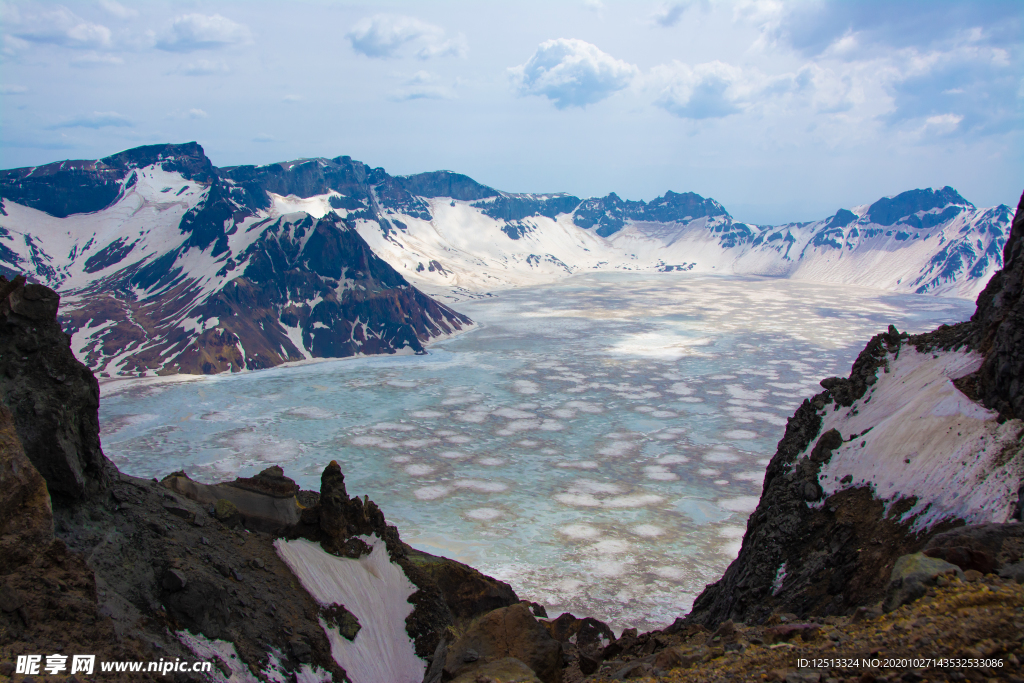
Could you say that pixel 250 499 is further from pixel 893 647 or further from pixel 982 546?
pixel 982 546

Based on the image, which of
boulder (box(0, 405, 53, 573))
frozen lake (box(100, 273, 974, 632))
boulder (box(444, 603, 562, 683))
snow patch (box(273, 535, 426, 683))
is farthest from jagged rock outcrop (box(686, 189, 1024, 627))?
boulder (box(0, 405, 53, 573))

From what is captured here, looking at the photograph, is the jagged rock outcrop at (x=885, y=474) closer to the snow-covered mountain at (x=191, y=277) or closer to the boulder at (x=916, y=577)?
the boulder at (x=916, y=577)

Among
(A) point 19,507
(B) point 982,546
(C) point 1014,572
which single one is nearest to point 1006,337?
(B) point 982,546

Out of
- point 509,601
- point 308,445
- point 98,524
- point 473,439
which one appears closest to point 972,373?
point 509,601

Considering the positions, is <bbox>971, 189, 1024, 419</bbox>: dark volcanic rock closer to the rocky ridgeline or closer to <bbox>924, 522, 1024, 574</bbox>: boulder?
the rocky ridgeline

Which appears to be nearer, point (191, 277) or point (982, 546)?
point (982, 546)

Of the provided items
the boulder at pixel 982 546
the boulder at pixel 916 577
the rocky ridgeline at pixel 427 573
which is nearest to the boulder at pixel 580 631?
the rocky ridgeline at pixel 427 573

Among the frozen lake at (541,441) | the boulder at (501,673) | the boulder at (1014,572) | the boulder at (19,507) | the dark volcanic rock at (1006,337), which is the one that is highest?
the dark volcanic rock at (1006,337)
